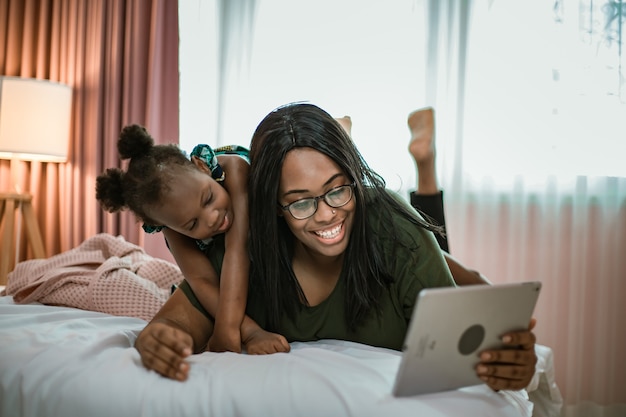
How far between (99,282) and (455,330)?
120cm

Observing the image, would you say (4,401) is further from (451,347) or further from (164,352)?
(451,347)

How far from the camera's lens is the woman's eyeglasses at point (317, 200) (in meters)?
1.26

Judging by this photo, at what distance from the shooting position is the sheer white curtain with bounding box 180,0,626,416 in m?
2.72

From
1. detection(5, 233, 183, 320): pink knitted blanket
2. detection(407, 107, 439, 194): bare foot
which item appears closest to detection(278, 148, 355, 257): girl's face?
detection(5, 233, 183, 320): pink knitted blanket

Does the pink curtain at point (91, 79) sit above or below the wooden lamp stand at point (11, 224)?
above

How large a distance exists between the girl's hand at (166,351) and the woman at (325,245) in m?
0.06

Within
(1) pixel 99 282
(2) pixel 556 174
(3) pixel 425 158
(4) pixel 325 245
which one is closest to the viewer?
(4) pixel 325 245

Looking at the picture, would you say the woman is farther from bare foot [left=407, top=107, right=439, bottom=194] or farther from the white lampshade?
the white lampshade

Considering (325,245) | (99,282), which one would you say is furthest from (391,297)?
(99,282)

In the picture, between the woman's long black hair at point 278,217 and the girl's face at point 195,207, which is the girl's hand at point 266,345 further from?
the girl's face at point 195,207

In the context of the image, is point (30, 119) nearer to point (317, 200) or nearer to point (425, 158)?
point (425, 158)

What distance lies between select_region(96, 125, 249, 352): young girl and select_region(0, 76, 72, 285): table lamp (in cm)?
190

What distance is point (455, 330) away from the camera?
89cm

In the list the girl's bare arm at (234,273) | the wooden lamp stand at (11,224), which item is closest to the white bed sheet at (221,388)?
the girl's bare arm at (234,273)
